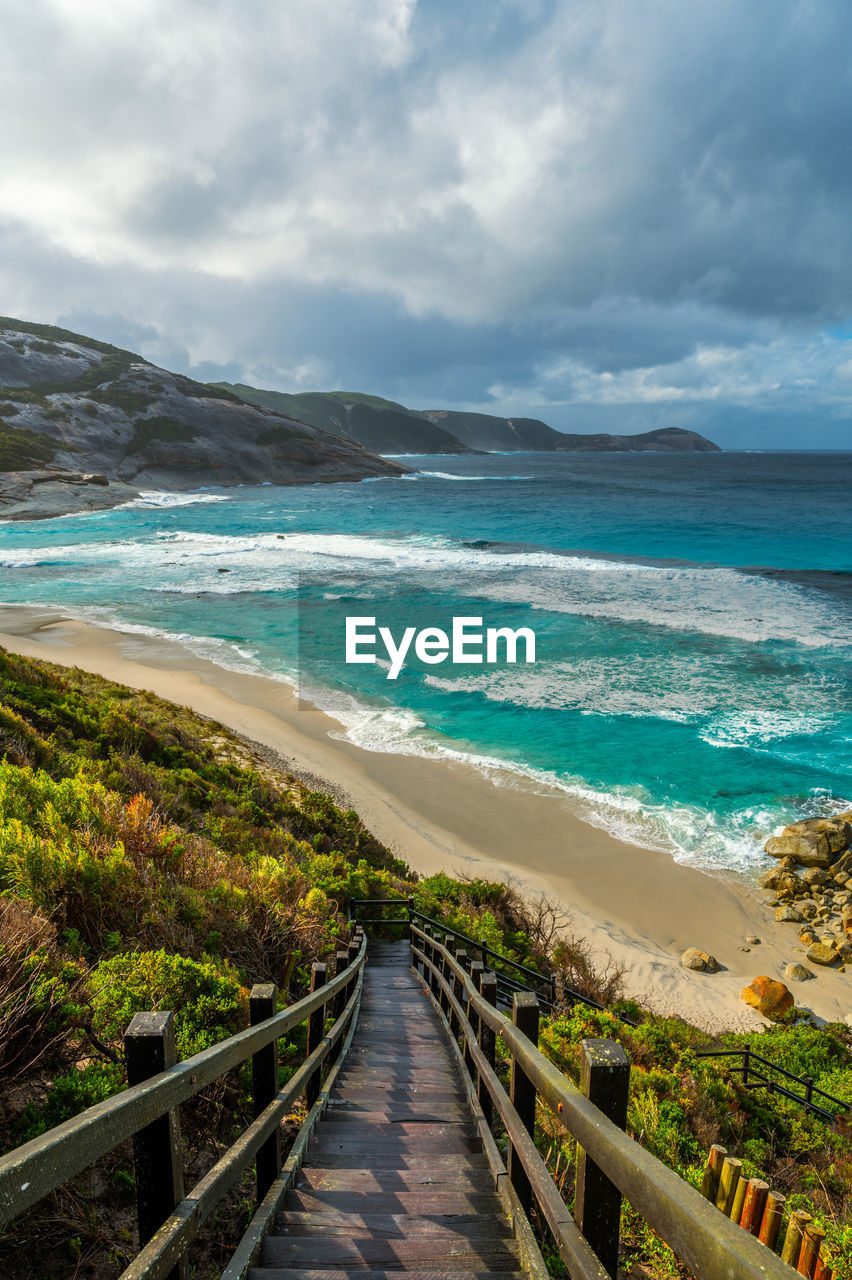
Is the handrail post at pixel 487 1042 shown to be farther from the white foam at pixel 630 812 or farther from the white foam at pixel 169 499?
the white foam at pixel 169 499

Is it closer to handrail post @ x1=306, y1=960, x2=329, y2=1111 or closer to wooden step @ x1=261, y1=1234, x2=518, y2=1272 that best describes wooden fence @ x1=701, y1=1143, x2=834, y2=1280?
wooden step @ x1=261, y1=1234, x2=518, y2=1272

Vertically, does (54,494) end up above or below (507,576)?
above

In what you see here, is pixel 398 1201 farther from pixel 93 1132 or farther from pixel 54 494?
pixel 54 494

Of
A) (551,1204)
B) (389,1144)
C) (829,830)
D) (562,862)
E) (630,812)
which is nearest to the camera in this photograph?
(551,1204)

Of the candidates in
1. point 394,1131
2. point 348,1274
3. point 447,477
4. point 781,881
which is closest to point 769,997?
point 781,881

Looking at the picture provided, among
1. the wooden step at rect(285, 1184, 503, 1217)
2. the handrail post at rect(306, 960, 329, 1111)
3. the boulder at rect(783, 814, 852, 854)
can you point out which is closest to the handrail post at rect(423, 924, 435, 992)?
the handrail post at rect(306, 960, 329, 1111)

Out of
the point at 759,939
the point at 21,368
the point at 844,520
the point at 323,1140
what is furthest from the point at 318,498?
the point at 323,1140
